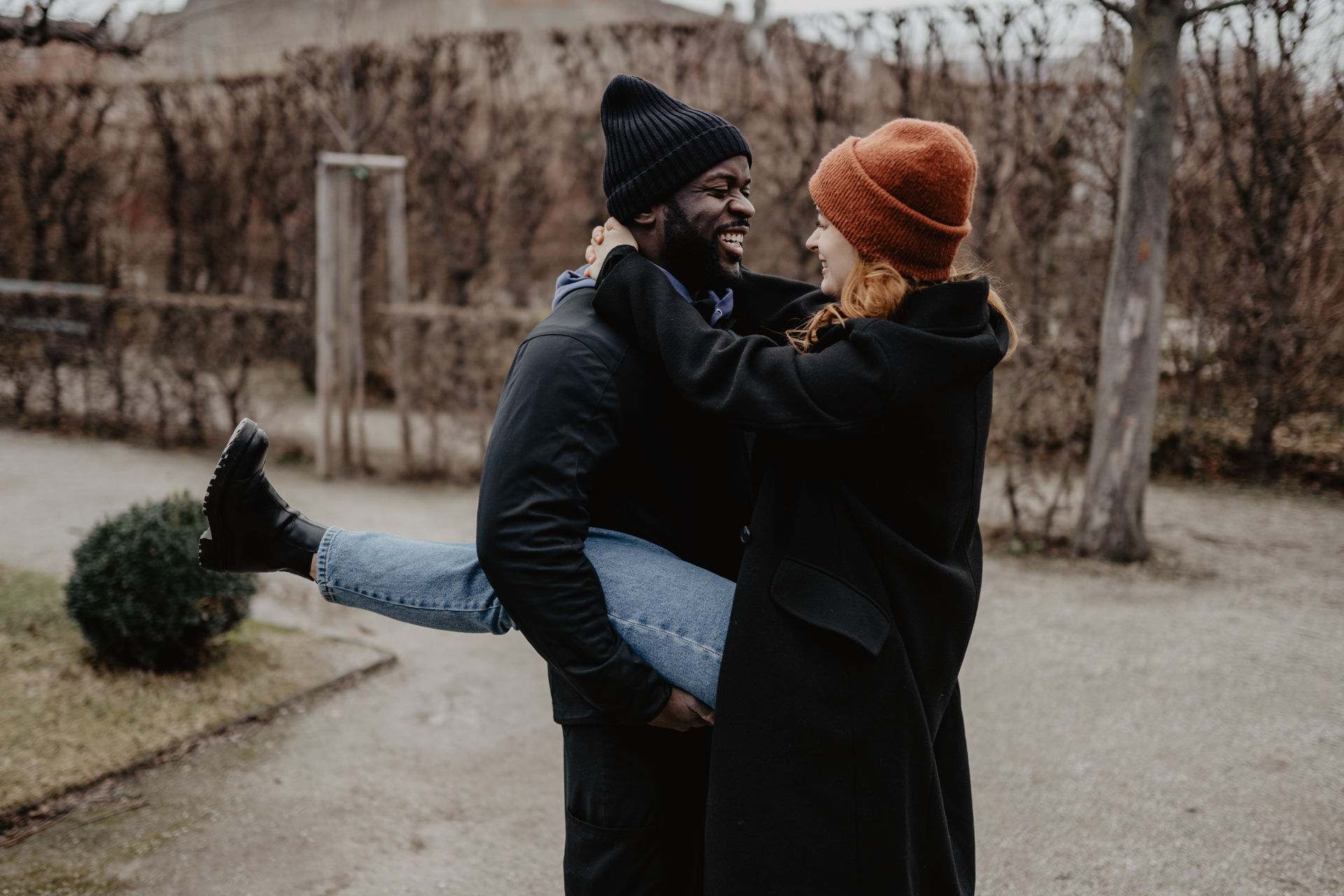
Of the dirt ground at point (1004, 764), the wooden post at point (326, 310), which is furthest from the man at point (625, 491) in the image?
the wooden post at point (326, 310)

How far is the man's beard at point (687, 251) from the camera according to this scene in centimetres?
212

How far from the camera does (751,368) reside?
188cm

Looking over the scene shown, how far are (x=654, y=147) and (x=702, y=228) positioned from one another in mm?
186

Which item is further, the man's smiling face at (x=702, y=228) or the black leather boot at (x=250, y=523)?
the black leather boot at (x=250, y=523)

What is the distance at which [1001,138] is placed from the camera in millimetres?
8484

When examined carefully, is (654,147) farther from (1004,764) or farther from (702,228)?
(1004,764)

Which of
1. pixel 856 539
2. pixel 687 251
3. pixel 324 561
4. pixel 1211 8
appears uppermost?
pixel 1211 8

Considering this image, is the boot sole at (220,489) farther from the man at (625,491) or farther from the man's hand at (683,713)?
the man's hand at (683,713)

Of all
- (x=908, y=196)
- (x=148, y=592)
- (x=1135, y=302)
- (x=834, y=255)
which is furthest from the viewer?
(x=1135, y=302)

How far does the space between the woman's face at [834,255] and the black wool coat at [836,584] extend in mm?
167

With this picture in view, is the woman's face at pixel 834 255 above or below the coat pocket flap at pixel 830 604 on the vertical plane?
above

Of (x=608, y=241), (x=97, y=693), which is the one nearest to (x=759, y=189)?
(x=97, y=693)

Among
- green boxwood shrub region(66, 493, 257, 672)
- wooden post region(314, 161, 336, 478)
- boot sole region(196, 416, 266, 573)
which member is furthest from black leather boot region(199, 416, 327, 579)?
wooden post region(314, 161, 336, 478)

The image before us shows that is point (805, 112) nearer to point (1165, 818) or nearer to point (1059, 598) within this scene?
point (1059, 598)
